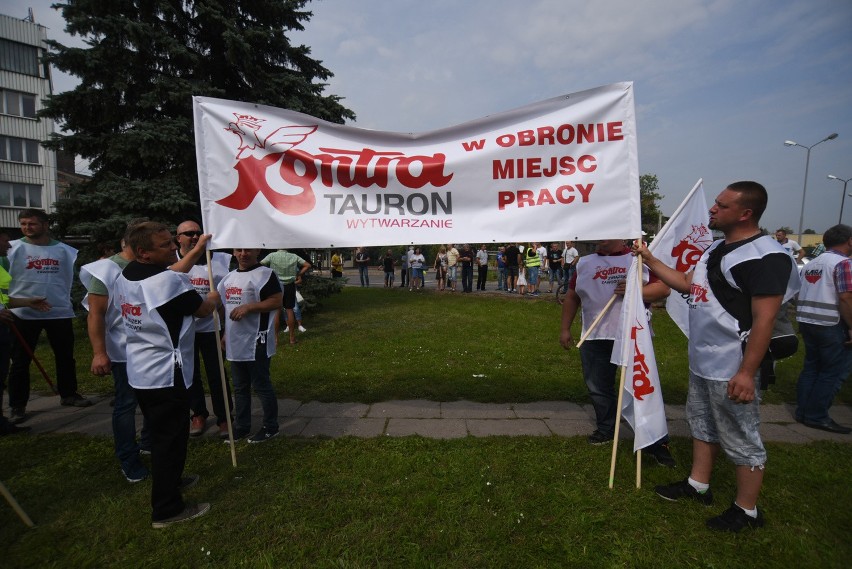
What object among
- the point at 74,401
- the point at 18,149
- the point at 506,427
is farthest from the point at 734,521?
the point at 18,149

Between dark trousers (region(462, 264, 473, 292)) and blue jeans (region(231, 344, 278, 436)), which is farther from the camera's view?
dark trousers (region(462, 264, 473, 292))

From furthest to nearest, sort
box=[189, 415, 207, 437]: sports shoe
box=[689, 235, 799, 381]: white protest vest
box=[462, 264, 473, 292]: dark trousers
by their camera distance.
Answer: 1. box=[462, 264, 473, 292]: dark trousers
2. box=[189, 415, 207, 437]: sports shoe
3. box=[689, 235, 799, 381]: white protest vest

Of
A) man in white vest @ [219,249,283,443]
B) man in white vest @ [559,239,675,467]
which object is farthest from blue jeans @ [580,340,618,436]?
man in white vest @ [219,249,283,443]

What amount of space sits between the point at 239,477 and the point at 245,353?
110 cm

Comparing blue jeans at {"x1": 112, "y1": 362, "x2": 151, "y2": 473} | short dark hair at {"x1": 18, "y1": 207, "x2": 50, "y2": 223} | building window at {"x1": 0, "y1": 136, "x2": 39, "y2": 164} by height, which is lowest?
blue jeans at {"x1": 112, "y1": 362, "x2": 151, "y2": 473}

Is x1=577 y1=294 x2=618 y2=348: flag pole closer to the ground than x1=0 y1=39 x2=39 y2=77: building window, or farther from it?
closer to the ground

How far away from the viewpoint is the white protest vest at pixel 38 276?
509cm

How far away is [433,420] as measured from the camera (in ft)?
15.7

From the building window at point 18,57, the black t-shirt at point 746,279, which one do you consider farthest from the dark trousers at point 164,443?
the building window at point 18,57

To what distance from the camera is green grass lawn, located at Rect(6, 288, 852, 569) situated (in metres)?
2.69

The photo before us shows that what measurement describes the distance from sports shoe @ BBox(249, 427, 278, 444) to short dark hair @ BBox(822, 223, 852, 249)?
638 centimetres

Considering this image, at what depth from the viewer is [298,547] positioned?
275 cm

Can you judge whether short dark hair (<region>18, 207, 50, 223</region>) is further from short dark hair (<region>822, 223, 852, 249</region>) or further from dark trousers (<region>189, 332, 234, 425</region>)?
short dark hair (<region>822, 223, 852, 249</region>)

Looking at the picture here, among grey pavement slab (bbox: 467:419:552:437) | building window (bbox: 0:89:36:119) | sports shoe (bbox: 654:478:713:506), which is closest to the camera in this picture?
sports shoe (bbox: 654:478:713:506)
